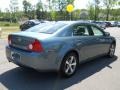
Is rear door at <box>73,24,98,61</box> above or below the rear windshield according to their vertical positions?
below

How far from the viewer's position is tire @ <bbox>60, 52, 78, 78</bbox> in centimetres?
561

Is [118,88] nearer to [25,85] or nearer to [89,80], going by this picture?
[89,80]

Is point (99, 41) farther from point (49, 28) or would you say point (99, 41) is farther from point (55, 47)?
point (55, 47)

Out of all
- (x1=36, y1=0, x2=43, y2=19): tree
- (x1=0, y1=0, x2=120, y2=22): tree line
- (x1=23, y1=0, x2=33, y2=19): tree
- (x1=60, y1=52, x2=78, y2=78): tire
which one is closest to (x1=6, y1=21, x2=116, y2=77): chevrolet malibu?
(x1=60, y1=52, x2=78, y2=78): tire

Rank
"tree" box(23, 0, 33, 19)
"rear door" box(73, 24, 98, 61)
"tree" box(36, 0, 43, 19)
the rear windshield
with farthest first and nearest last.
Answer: "tree" box(23, 0, 33, 19) < "tree" box(36, 0, 43, 19) < "rear door" box(73, 24, 98, 61) < the rear windshield

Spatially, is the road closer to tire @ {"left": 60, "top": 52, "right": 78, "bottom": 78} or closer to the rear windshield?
tire @ {"left": 60, "top": 52, "right": 78, "bottom": 78}

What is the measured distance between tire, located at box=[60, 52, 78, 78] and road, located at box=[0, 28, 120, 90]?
14 centimetres

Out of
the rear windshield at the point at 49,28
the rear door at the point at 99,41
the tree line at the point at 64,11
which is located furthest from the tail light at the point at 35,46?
the tree line at the point at 64,11

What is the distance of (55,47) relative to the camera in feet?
17.3

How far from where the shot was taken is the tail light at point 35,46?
16.7 ft

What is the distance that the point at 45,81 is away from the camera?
5496mm

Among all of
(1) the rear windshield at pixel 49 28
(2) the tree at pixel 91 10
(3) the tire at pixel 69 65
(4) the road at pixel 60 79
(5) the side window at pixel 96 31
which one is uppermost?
(2) the tree at pixel 91 10

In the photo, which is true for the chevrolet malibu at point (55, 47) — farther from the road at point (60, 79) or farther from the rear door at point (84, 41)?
the road at point (60, 79)

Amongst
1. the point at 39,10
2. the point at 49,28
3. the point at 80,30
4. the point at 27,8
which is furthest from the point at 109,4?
the point at 49,28
